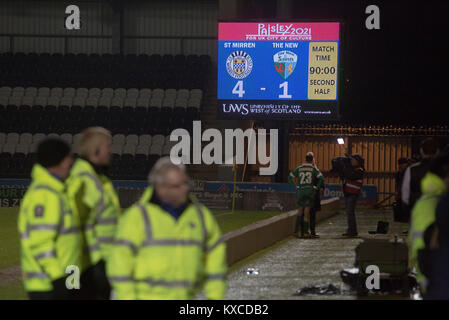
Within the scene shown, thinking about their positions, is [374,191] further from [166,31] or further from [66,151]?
[66,151]

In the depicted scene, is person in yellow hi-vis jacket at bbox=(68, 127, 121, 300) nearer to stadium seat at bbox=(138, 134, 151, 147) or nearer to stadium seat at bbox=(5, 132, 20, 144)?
stadium seat at bbox=(138, 134, 151, 147)

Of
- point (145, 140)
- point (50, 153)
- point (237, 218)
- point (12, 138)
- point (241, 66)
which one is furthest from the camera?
point (12, 138)

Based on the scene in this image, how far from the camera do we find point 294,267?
1429cm

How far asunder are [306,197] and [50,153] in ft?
43.8

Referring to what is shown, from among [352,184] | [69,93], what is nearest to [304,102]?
[352,184]

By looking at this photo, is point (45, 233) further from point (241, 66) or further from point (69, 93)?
point (69, 93)

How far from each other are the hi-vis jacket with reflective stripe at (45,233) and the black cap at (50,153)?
0.35 ft

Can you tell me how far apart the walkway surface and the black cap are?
15.9 ft

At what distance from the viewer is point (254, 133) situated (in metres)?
33.2

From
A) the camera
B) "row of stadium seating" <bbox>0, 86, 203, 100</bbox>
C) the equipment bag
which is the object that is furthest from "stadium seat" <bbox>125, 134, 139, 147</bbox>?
the equipment bag

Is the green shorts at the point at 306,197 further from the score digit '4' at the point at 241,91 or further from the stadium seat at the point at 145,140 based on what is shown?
the stadium seat at the point at 145,140

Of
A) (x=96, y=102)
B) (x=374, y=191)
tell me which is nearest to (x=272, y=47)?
(x=374, y=191)

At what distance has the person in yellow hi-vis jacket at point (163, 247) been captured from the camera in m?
5.17

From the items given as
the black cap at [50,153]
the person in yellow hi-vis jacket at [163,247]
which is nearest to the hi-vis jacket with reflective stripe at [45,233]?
the black cap at [50,153]
